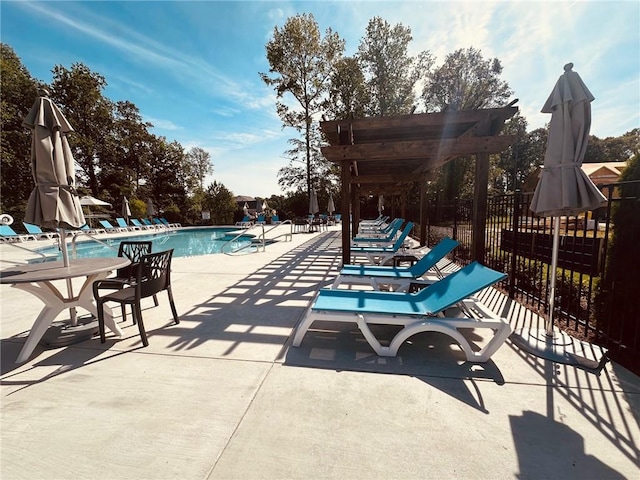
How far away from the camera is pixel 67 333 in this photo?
3273mm

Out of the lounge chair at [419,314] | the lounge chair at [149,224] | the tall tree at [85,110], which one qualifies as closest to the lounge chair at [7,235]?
the lounge chair at [149,224]

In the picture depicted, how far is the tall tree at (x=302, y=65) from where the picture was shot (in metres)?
22.0

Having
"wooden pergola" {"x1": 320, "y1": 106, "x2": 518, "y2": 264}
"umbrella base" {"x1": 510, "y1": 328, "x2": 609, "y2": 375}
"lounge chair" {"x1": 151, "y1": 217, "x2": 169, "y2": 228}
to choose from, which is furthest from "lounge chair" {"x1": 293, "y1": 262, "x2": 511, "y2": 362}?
"lounge chair" {"x1": 151, "y1": 217, "x2": 169, "y2": 228}

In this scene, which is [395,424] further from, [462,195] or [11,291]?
[462,195]

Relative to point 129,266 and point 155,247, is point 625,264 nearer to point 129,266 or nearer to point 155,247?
point 129,266

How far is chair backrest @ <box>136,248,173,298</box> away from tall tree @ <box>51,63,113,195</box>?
30.1 meters

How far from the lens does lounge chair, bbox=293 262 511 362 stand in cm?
263

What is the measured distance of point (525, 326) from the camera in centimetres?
338

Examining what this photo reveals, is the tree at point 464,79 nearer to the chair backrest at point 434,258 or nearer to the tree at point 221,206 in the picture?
the chair backrest at point 434,258

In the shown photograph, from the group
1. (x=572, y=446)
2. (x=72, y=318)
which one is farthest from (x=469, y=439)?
(x=72, y=318)

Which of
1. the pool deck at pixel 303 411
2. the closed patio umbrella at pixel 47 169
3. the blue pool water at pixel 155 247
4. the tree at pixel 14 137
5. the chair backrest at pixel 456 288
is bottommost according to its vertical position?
the blue pool water at pixel 155 247

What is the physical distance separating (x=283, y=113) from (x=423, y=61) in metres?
12.8

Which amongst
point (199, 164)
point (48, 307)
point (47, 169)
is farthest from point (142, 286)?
point (199, 164)

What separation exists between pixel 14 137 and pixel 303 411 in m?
30.9
